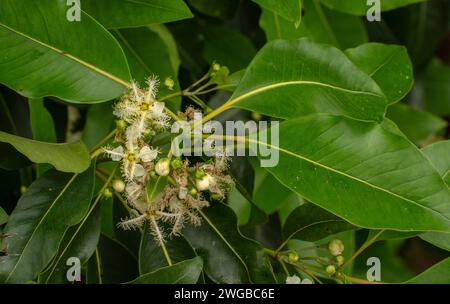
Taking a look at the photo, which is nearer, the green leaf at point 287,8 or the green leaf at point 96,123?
the green leaf at point 287,8

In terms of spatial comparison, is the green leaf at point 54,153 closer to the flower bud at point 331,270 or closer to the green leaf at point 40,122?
the green leaf at point 40,122

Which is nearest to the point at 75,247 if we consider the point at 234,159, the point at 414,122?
the point at 234,159

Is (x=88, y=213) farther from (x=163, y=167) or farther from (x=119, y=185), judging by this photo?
(x=163, y=167)

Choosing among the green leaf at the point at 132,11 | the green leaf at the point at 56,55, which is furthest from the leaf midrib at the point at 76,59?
the green leaf at the point at 132,11

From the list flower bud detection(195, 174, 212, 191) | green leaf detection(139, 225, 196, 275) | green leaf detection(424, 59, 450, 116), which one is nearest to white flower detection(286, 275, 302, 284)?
green leaf detection(139, 225, 196, 275)

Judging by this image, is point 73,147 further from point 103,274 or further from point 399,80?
point 399,80

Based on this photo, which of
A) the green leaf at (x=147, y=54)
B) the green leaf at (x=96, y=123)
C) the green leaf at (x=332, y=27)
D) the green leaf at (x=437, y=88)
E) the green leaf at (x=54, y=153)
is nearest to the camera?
the green leaf at (x=54, y=153)

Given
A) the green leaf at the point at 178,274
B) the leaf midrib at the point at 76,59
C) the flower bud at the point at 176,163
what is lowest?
the green leaf at the point at 178,274

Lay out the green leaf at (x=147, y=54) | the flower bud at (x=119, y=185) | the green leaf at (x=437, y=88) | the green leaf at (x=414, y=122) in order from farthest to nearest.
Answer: the green leaf at (x=437, y=88) < the green leaf at (x=414, y=122) < the green leaf at (x=147, y=54) < the flower bud at (x=119, y=185)
